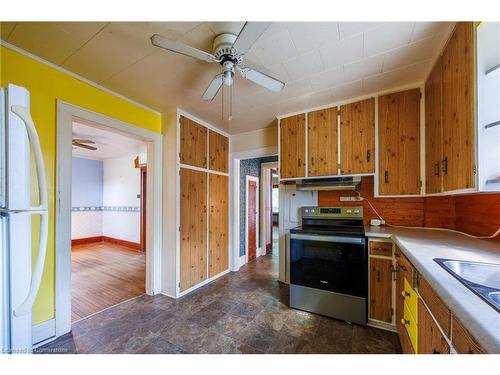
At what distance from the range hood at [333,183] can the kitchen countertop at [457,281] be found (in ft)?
2.81

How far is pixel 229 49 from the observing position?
4.61 ft

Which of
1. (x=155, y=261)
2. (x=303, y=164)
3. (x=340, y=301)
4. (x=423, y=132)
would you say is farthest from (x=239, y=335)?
(x=423, y=132)

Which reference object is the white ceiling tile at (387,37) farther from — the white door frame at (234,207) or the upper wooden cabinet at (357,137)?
the white door frame at (234,207)

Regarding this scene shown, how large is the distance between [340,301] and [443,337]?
4.72ft

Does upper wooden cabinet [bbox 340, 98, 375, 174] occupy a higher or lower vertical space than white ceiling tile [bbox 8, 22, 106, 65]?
lower

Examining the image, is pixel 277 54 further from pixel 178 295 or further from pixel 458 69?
pixel 178 295

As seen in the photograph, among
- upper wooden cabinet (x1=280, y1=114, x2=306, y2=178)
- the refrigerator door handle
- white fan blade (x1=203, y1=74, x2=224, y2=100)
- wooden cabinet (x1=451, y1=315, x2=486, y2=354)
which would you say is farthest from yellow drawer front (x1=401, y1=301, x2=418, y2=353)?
white fan blade (x1=203, y1=74, x2=224, y2=100)

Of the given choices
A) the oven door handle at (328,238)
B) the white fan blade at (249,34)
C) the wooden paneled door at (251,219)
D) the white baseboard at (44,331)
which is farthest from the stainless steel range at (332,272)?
the white baseboard at (44,331)

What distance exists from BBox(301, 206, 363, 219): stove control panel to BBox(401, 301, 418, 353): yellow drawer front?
1.20 m

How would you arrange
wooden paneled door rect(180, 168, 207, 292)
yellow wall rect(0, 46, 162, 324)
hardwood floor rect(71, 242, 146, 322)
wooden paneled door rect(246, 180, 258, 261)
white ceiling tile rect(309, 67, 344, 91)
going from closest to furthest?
1. yellow wall rect(0, 46, 162, 324)
2. white ceiling tile rect(309, 67, 344, 91)
3. hardwood floor rect(71, 242, 146, 322)
4. wooden paneled door rect(180, 168, 207, 292)
5. wooden paneled door rect(246, 180, 258, 261)

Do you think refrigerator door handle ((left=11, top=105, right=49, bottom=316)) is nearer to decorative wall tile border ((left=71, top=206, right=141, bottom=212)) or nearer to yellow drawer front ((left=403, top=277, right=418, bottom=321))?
yellow drawer front ((left=403, top=277, right=418, bottom=321))

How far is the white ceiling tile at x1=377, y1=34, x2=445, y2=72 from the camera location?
1.55m

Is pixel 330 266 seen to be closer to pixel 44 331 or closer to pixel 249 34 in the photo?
pixel 249 34

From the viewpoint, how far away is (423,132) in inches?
82.6
